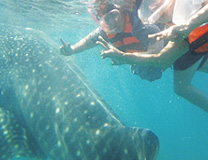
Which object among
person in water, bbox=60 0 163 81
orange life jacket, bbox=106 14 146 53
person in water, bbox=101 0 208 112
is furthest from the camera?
orange life jacket, bbox=106 14 146 53

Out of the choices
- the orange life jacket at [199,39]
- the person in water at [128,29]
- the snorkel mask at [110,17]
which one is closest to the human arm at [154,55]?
the orange life jacket at [199,39]

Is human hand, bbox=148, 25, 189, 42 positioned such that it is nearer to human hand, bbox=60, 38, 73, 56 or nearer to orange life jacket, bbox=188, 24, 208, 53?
orange life jacket, bbox=188, 24, 208, 53

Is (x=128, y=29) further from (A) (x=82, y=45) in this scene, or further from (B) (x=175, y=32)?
(A) (x=82, y=45)

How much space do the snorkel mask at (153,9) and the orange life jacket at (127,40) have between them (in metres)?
0.55

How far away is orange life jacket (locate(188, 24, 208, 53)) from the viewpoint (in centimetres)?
220

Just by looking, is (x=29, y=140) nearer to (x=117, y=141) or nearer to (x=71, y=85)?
(x=71, y=85)

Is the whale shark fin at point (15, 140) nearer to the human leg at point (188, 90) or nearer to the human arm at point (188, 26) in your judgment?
the human arm at point (188, 26)

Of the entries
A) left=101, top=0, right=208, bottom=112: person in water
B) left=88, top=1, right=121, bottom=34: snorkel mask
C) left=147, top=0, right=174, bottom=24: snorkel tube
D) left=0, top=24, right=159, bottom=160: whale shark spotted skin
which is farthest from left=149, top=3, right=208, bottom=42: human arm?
left=88, top=1, right=121, bottom=34: snorkel mask

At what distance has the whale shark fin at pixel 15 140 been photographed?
2.85m

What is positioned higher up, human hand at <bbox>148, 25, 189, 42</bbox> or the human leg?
human hand at <bbox>148, 25, 189, 42</bbox>

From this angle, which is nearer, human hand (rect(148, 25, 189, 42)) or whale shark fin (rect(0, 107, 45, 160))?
human hand (rect(148, 25, 189, 42))

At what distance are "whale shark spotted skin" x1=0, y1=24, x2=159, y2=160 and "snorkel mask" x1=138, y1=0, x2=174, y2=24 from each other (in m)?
1.72

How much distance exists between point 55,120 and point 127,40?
2.23 metres

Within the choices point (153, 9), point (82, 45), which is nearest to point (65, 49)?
point (82, 45)
